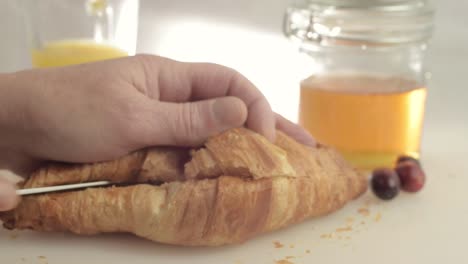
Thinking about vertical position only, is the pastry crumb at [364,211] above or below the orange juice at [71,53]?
below

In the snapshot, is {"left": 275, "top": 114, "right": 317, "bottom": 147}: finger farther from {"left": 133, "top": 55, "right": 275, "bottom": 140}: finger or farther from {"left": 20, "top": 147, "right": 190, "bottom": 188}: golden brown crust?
{"left": 20, "top": 147, "right": 190, "bottom": 188}: golden brown crust

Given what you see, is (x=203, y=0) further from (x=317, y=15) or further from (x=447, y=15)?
(x=447, y=15)

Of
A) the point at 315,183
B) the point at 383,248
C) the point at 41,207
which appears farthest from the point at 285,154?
the point at 41,207

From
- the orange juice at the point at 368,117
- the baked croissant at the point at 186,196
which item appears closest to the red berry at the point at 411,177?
the orange juice at the point at 368,117

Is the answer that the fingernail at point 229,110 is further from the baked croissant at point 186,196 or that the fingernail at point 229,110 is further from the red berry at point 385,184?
the red berry at point 385,184

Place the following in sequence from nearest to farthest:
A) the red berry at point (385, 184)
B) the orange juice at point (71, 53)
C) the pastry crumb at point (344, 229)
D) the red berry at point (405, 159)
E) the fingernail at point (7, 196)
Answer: the fingernail at point (7, 196)
the pastry crumb at point (344, 229)
the red berry at point (385, 184)
the red berry at point (405, 159)
the orange juice at point (71, 53)

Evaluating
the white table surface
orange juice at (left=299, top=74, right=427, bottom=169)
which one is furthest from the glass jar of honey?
the white table surface

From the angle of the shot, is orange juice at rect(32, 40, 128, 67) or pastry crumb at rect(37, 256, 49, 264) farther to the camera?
orange juice at rect(32, 40, 128, 67)

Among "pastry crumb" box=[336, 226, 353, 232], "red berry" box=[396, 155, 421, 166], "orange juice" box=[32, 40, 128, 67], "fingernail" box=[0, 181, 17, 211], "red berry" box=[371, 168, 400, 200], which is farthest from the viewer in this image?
"orange juice" box=[32, 40, 128, 67]
